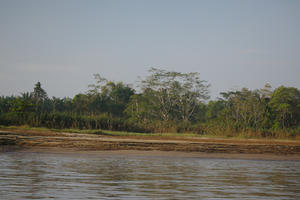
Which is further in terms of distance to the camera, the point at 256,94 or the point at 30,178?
the point at 256,94

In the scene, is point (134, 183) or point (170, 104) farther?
point (170, 104)

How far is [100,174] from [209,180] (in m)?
2.13

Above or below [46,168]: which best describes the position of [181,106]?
above

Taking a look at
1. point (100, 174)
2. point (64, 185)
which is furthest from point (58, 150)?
point (64, 185)

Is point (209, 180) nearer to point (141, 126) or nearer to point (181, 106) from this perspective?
point (141, 126)

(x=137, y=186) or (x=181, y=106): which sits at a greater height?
(x=181, y=106)

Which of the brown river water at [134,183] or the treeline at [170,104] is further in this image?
the treeline at [170,104]

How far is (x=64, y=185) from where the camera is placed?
205 inches

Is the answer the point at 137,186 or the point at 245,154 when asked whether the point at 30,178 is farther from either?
the point at 245,154

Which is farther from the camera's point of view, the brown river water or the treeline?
the treeline

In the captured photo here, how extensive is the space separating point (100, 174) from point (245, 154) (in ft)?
23.2

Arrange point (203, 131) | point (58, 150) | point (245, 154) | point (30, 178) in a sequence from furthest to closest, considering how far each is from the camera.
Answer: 1. point (203, 131)
2. point (245, 154)
3. point (58, 150)
4. point (30, 178)

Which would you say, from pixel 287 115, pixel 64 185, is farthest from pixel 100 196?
pixel 287 115

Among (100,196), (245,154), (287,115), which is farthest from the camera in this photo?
(287,115)
